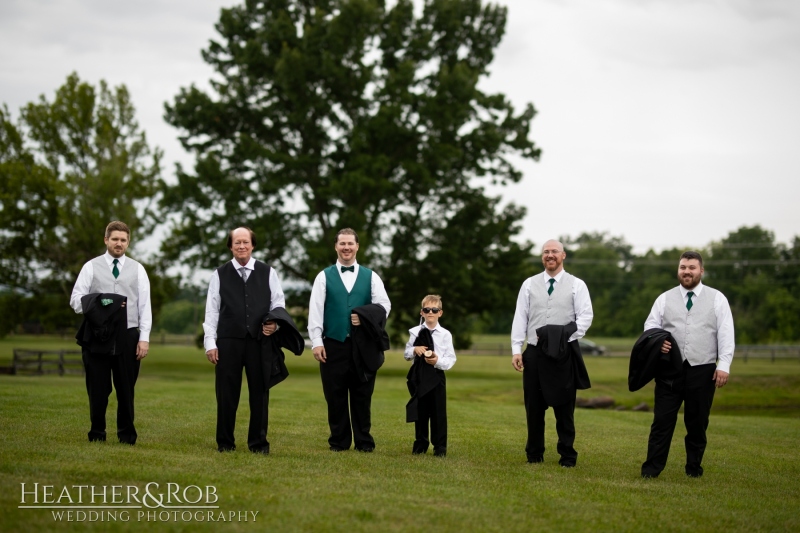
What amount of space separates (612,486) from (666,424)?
123cm

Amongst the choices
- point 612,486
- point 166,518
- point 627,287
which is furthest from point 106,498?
point 627,287

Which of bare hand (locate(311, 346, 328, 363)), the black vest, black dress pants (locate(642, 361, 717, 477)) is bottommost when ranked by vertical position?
black dress pants (locate(642, 361, 717, 477))

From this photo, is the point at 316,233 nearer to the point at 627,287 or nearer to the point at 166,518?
the point at 166,518

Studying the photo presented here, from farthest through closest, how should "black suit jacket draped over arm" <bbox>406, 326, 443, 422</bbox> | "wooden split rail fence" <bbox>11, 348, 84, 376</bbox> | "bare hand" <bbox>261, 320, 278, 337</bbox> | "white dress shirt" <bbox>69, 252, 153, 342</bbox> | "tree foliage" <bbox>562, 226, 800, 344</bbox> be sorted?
"tree foliage" <bbox>562, 226, 800, 344</bbox>, "wooden split rail fence" <bbox>11, 348, 84, 376</bbox>, "black suit jacket draped over arm" <bbox>406, 326, 443, 422</bbox>, "bare hand" <bbox>261, 320, 278, 337</bbox>, "white dress shirt" <bbox>69, 252, 153, 342</bbox>

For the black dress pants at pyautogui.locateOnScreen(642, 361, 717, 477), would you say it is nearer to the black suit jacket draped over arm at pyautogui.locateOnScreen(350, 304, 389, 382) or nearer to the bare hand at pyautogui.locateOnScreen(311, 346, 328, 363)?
the black suit jacket draped over arm at pyautogui.locateOnScreen(350, 304, 389, 382)

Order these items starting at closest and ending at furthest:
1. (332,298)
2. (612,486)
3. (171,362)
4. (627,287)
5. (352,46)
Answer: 1. (612,486)
2. (332,298)
3. (352,46)
4. (171,362)
5. (627,287)

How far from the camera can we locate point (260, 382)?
9109 millimetres

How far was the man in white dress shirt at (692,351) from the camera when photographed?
884cm

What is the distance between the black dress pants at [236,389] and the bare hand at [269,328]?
0.15 metres

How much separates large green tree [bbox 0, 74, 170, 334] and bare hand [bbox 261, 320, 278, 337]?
2347 centimetres

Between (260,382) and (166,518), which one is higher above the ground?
(260,382)

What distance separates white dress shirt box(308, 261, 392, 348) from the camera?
9469 mm

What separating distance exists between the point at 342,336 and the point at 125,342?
2.36 m

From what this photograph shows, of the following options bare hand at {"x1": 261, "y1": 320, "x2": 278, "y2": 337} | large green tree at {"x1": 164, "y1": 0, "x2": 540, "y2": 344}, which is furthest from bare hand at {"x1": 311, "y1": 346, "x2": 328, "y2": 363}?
large green tree at {"x1": 164, "y1": 0, "x2": 540, "y2": 344}
